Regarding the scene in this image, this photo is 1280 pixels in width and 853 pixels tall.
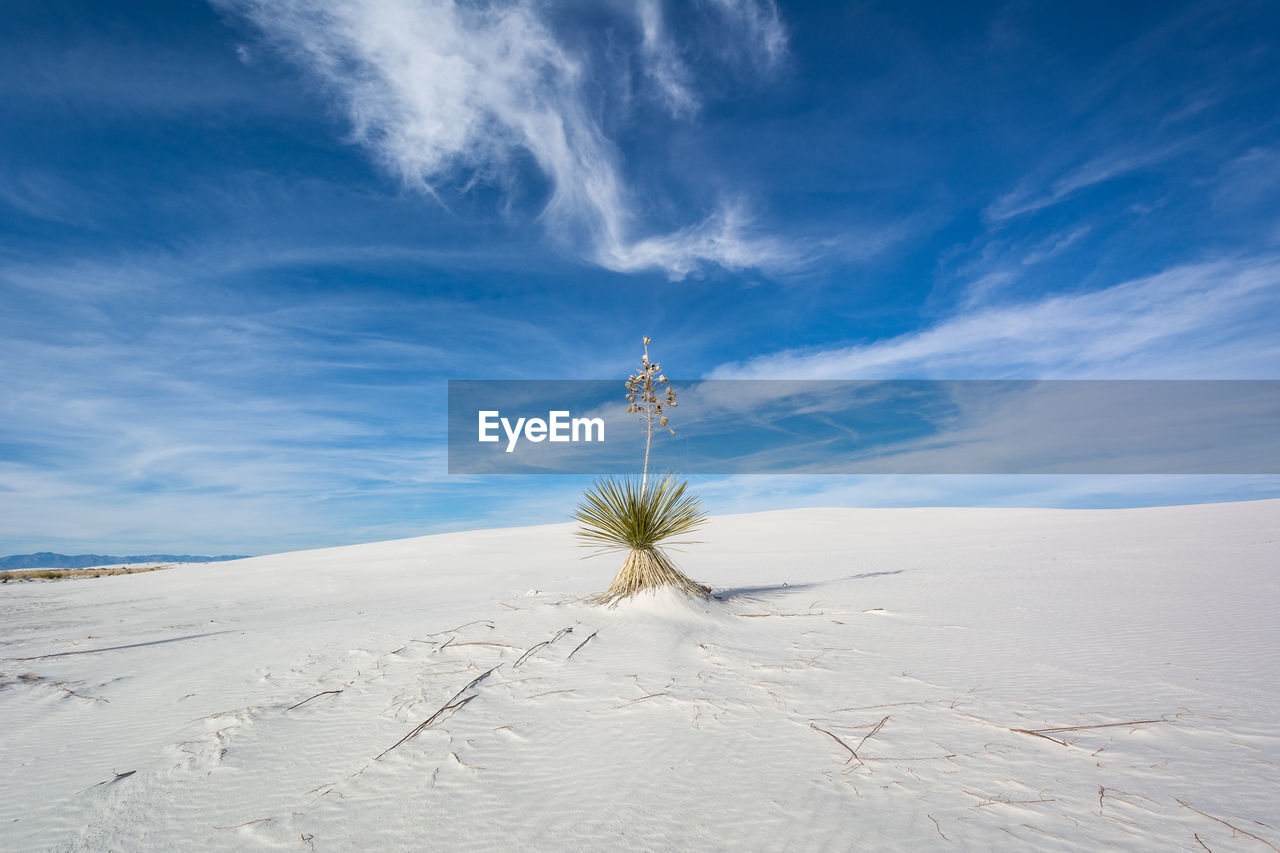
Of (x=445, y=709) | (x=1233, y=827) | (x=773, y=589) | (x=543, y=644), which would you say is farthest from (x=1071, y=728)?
(x=773, y=589)

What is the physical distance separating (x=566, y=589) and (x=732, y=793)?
8298 mm

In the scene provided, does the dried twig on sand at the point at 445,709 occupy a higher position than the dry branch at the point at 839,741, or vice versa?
the dried twig on sand at the point at 445,709

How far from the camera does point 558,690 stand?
495 cm

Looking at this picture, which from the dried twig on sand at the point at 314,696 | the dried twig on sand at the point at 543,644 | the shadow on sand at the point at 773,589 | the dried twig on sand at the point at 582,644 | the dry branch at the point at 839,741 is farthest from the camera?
the shadow on sand at the point at 773,589

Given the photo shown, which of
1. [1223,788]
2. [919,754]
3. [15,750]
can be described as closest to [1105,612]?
[1223,788]

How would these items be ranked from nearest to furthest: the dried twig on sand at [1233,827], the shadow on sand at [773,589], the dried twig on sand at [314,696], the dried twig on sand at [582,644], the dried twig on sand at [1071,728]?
the dried twig on sand at [1233,827] < the dried twig on sand at [1071,728] < the dried twig on sand at [314,696] < the dried twig on sand at [582,644] < the shadow on sand at [773,589]

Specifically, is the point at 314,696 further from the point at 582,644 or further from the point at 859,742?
the point at 859,742

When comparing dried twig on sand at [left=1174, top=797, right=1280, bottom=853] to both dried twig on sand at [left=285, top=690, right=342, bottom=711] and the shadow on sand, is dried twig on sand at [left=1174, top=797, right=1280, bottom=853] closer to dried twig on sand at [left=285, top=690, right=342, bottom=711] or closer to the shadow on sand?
dried twig on sand at [left=285, top=690, right=342, bottom=711]

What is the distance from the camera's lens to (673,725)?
4.12 meters

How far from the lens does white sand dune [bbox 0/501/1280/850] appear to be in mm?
2932

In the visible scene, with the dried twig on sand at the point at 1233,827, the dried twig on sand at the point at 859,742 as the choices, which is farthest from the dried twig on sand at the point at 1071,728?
the dried twig on sand at the point at 859,742

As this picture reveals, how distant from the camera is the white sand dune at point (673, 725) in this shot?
115 inches

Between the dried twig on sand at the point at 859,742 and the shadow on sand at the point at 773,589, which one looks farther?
the shadow on sand at the point at 773,589

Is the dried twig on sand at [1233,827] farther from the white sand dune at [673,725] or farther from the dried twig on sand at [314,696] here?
the dried twig on sand at [314,696]
